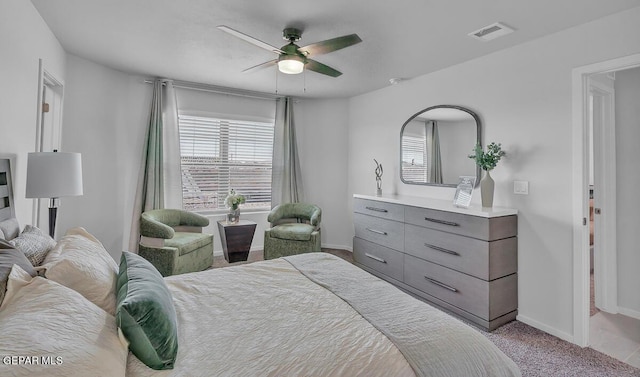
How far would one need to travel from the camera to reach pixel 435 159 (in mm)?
3725

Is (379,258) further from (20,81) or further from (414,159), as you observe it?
(20,81)

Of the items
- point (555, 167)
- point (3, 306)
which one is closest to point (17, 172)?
point (3, 306)

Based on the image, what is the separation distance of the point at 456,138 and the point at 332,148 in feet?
7.43

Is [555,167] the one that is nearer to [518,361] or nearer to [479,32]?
[479,32]

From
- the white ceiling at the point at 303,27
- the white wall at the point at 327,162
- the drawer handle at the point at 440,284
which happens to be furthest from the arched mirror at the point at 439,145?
the white wall at the point at 327,162

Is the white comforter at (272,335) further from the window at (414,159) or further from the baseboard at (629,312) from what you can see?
the baseboard at (629,312)

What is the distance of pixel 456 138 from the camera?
11.2 ft

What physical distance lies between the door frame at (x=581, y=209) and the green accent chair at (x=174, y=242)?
12.2ft

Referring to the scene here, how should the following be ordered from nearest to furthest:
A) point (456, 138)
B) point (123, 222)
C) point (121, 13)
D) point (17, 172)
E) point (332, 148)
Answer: point (17, 172)
point (121, 13)
point (456, 138)
point (123, 222)
point (332, 148)

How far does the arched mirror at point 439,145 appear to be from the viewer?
331cm

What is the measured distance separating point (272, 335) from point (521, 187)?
261 centimetres

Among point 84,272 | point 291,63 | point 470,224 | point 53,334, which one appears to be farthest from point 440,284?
point 53,334

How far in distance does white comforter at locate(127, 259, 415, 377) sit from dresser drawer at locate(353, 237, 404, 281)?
5.98 ft

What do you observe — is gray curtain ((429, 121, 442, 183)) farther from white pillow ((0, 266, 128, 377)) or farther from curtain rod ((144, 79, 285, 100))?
white pillow ((0, 266, 128, 377))
